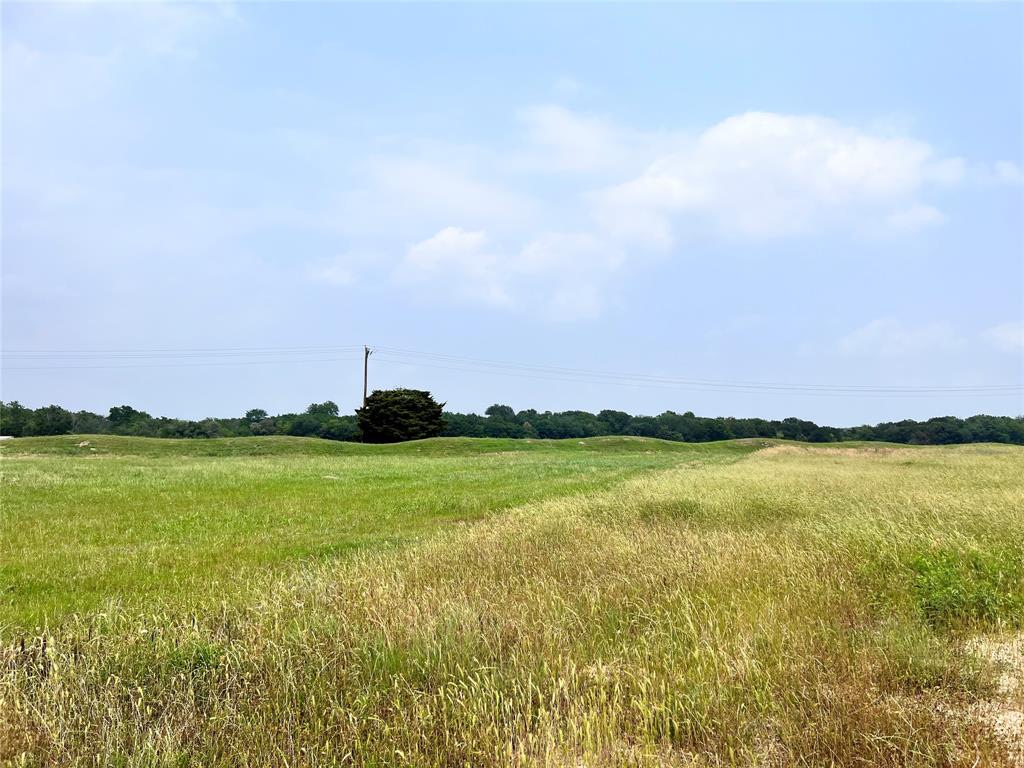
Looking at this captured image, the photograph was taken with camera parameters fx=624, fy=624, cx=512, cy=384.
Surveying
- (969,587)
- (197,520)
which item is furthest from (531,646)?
(197,520)

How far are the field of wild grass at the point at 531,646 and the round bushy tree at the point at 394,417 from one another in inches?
2742

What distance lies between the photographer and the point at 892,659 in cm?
520

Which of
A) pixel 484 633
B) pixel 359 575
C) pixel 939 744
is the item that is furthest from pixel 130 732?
pixel 939 744

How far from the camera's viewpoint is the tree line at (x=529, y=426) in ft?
352

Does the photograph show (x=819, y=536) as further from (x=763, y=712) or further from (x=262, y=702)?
(x=262, y=702)

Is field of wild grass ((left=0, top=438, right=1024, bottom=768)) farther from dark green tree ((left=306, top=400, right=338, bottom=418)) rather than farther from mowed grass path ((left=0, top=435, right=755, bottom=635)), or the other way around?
dark green tree ((left=306, top=400, right=338, bottom=418))

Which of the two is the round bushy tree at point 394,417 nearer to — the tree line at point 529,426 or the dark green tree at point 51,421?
the tree line at point 529,426

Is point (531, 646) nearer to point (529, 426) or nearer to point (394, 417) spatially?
point (394, 417)

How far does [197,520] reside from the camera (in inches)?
583

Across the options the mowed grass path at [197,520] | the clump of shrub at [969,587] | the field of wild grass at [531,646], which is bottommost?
the mowed grass path at [197,520]

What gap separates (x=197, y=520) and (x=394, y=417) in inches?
2697

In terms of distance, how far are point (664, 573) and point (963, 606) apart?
10.6ft

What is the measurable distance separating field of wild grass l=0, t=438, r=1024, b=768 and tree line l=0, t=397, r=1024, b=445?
76.9 meters

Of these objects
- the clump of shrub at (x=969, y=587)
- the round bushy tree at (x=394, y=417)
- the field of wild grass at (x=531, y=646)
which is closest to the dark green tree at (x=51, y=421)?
the round bushy tree at (x=394, y=417)
